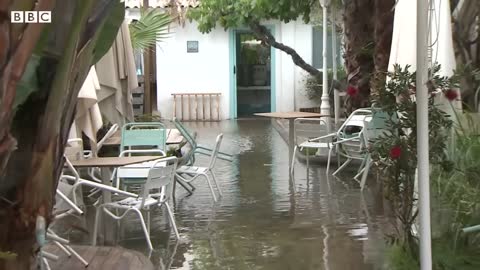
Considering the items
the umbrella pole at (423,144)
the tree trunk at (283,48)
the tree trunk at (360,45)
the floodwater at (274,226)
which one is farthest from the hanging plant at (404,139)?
the tree trunk at (283,48)

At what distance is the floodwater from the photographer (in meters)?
5.39

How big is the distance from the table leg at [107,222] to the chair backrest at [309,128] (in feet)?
11.8

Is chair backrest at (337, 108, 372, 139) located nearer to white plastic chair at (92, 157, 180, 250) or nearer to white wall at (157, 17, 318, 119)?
white plastic chair at (92, 157, 180, 250)

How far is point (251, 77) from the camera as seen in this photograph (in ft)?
60.8

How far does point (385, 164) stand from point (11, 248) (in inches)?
93.1

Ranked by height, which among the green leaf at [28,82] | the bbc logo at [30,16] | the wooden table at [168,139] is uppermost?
the bbc logo at [30,16]

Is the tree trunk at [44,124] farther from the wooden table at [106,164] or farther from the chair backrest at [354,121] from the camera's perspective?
the chair backrest at [354,121]

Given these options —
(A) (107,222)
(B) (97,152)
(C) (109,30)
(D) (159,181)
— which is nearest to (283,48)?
(B) (97,152)

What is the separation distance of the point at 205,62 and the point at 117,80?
10572 mm

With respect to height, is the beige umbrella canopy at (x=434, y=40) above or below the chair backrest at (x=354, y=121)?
above

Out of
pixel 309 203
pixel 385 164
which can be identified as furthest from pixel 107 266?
pixel 309 203

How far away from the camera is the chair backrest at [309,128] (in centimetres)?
946

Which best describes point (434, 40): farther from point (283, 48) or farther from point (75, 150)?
point (283, 48)

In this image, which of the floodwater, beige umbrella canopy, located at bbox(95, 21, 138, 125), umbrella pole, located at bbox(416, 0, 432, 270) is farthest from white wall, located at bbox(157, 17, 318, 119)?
umbrella pole, located at bbox(416, 0, 432, 270)
